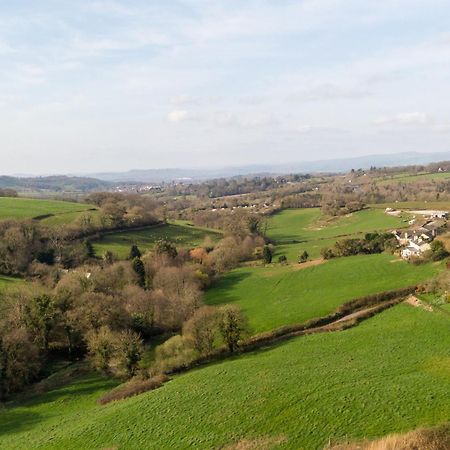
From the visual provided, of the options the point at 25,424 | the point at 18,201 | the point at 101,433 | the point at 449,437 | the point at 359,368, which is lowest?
the point at 25,424

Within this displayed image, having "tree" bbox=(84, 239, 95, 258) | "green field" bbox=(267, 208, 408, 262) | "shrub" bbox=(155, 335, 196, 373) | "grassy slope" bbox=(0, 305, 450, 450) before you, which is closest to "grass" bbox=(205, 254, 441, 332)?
"shrub" bbox=(155, 335, 196, 373)

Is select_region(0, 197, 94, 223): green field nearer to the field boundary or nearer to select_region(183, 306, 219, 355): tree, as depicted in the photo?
select_region(183, 306, 219, 355): tree

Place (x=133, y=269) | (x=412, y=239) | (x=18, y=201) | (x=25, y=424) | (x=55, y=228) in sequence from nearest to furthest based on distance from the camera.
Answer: (x=25, y=424)
(x=133, y=269)
(x=412, y=239)
(x=55, y=228)
(x=18, y=201)

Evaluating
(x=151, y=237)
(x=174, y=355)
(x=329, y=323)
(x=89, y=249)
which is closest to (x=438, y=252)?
(x=329, y=323)

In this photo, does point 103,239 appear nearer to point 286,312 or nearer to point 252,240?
point 252,240

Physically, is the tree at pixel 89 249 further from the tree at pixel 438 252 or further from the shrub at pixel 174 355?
the tree at pixel 438 252

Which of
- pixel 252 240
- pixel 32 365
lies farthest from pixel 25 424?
pixel 252 240

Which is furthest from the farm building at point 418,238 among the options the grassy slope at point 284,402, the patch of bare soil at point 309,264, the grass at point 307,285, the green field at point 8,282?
the green field at point 8,282
